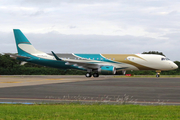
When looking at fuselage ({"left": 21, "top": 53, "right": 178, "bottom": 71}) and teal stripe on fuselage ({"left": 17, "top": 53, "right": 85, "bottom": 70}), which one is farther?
teal stripe on fuselage ({"left": 17, "top": 53, "right": 85, "bottom": 70})

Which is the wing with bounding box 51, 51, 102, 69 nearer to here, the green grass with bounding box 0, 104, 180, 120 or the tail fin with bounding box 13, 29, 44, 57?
the tail fin with bounding box 13, 29, 44, 57

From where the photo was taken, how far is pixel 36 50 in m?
51.3

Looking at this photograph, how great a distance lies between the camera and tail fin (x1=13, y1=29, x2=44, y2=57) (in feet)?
167

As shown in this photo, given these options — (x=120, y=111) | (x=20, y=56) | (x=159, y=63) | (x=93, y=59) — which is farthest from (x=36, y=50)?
(x=120, y=111)

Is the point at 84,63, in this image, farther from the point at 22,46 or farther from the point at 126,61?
the point at 22,46

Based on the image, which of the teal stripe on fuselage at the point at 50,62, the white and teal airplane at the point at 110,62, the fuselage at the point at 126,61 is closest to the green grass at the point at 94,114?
the white and teal airplane at the point at 110,62

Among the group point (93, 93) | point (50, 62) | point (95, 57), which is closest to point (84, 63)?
point (95, 57)

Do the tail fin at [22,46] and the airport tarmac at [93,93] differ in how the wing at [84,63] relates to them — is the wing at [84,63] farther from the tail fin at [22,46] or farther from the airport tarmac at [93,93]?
the airport tarmac at [93,93]

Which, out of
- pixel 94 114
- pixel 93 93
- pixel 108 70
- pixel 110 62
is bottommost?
pixel 94 114

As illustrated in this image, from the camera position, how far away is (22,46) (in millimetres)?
51062

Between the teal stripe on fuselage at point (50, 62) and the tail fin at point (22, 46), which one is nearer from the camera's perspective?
the teal stripe on fuselage at point (50, 62)

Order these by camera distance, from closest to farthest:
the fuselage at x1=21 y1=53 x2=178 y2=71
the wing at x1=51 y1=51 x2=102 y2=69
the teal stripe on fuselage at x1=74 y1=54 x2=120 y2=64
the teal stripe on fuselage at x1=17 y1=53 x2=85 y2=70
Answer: the wing at x1=51 y1=51 x2=102 y2=69, the fuselage at x1=21 y1=53 x2=178 y2=71, the teal stripe on fuselage at x1=74 y1=54 x2=120 y2=64, the teal stripe on fuselage at x1=17 y1=53 x2=85 y2=70

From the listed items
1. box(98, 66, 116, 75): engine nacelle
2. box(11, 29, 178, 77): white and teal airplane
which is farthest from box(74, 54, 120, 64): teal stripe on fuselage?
box(98, 66, 116, 75): engine nacelle

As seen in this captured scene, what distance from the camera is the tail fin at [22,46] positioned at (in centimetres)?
5094
